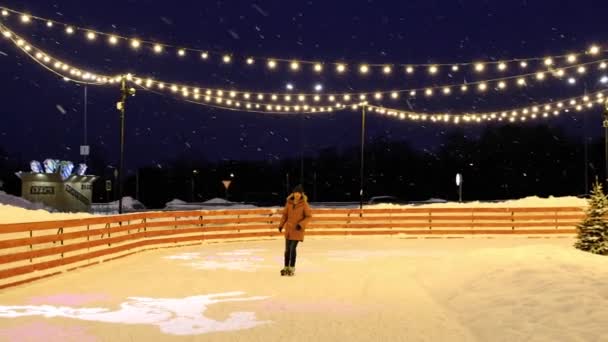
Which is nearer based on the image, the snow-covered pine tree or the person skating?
the person skating

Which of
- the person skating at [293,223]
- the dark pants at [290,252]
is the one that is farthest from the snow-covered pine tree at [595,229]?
the dark pants at [290,252]

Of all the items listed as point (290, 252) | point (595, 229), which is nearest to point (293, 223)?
point (290, 252)

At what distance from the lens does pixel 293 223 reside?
12.8m

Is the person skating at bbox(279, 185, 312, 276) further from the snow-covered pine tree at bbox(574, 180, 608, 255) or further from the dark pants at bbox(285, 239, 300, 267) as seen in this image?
the snow-covered pine tree at bbox(574, 180, 608, 255)

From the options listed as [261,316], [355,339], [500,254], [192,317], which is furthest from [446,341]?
[500,254]

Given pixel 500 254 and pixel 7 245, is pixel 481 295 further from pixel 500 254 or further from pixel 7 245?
pixel 7 245

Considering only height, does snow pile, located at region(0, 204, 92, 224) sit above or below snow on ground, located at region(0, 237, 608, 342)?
above

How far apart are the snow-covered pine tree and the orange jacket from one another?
24.4 feet

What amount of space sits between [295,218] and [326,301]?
11.1ft

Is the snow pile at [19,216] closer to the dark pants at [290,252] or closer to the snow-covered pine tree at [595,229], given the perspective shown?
the dark pants at [290,252]

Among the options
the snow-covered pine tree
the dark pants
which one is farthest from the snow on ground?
the snow-covered pine tree

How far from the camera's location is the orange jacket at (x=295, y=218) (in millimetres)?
12742

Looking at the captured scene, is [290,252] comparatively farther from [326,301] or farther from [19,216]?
[19,216]

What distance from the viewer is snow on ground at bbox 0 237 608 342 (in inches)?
285
